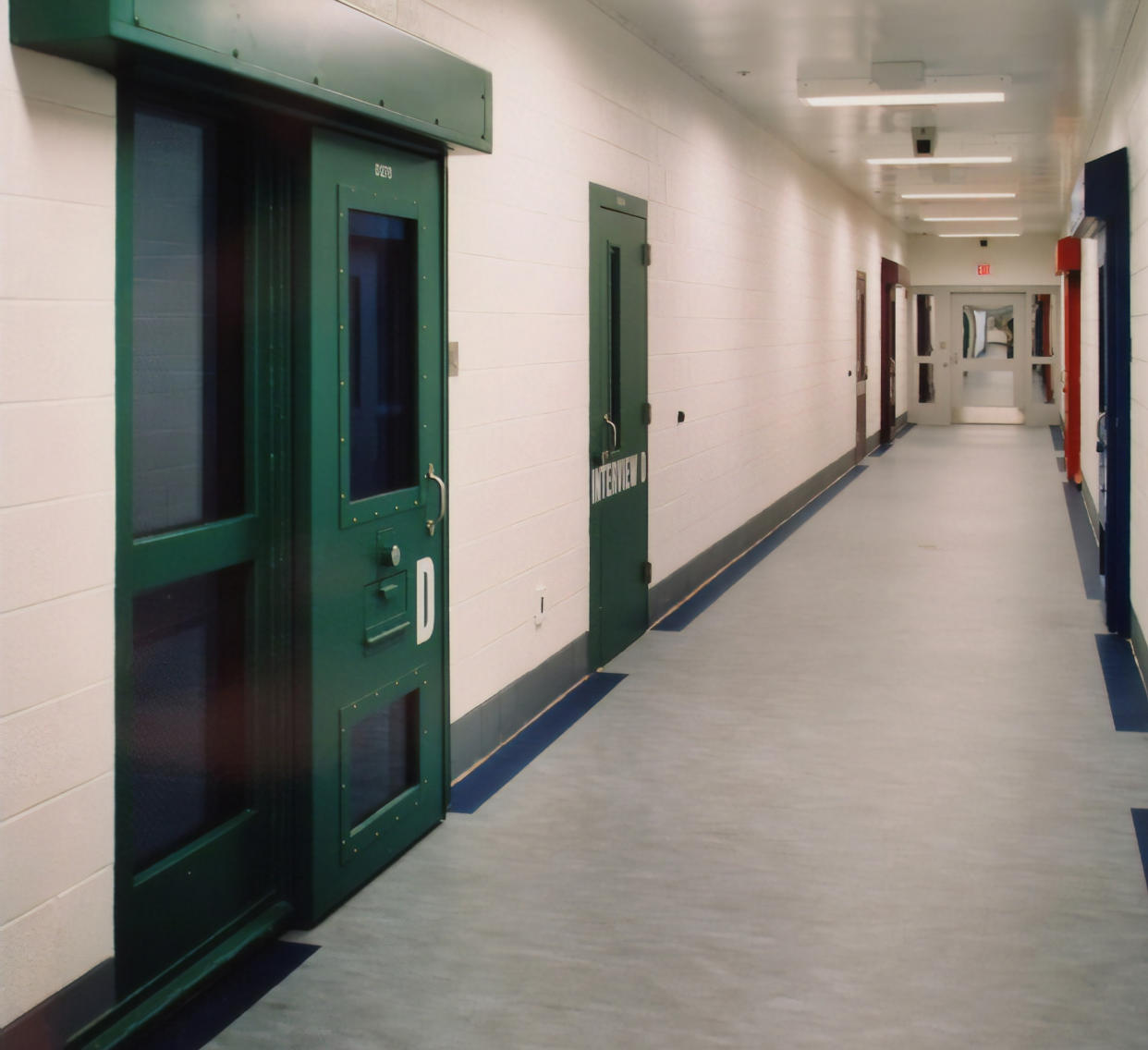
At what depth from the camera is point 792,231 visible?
1114cm

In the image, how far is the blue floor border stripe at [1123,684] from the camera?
17.0 ft

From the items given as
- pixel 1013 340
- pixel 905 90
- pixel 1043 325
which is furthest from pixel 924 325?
pixel 905 90

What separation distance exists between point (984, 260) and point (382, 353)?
19235 millimetres

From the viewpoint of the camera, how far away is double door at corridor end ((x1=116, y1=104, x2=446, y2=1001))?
2.87m

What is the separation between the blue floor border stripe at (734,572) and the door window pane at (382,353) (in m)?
3.39

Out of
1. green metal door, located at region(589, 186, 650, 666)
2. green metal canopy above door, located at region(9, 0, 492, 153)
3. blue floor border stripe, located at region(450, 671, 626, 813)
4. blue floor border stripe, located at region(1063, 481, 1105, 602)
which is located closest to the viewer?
green metal canopy above door, located at region(9, 0, 492, 153)

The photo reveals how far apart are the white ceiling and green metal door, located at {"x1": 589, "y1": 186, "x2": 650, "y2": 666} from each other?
952mm

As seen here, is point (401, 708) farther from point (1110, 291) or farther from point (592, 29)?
point (1110, 291)

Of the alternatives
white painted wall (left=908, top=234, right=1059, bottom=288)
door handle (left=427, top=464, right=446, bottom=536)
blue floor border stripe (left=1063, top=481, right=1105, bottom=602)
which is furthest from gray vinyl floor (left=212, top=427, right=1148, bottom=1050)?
white painted wall (left=908, top=234, right=1059, bottom=288)

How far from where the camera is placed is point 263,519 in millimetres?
3256

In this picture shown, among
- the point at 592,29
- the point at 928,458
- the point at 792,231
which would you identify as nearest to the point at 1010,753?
the point at 592,29

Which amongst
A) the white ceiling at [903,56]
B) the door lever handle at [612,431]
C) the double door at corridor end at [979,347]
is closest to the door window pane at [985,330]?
the double door at corridor end at [979,347]

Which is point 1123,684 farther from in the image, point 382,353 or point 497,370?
point 382,353

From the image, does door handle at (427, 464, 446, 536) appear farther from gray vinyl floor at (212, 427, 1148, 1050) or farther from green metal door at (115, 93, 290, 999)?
gray vinyl floor at (212, 427, 1148, 1050)
